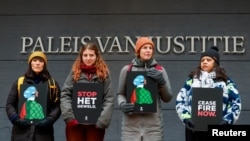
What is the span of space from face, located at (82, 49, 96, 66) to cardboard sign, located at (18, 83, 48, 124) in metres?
0.53

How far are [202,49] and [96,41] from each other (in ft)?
5.54

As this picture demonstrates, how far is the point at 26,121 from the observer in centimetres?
575

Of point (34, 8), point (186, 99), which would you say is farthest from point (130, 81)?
point (34, 8)

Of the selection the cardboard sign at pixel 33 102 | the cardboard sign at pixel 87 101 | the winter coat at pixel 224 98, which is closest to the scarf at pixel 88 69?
the cardboard sign at pixel 87 101

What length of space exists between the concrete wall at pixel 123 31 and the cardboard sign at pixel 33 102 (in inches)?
100

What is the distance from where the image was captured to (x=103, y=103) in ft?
19.0

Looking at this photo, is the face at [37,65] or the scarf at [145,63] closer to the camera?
the scarf at [145,63]

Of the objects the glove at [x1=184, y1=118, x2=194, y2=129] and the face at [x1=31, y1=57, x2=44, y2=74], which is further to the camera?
the face at [x1=31, y1=57, x2=44, y2=74]

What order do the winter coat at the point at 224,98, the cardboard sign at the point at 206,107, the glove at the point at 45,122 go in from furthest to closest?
the glove at the point at 45,122 < the winter coat at the point at 224,98 < the cardboard sign at the point at 206,107

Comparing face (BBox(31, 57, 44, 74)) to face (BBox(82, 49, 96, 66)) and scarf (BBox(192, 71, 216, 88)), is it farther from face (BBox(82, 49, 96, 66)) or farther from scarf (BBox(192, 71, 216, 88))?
scarf (BBox(192, 71, 216, 88))

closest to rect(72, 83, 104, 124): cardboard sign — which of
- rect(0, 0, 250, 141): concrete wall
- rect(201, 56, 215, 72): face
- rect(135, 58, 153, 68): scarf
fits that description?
rect(135, 58, 153, 68): scarf

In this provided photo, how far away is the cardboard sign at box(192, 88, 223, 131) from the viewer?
5.50 meters

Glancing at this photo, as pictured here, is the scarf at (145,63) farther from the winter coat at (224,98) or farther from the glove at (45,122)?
the glove at (45,122)

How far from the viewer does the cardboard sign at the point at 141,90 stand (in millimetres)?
5641
